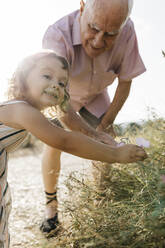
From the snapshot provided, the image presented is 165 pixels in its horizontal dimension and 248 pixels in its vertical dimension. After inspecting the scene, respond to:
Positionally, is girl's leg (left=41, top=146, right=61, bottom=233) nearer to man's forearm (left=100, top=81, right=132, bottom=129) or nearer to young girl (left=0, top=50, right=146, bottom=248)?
man's forearm (left=100, top=81, right=132, bottom=129)

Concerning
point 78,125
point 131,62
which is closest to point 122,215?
point 78,125

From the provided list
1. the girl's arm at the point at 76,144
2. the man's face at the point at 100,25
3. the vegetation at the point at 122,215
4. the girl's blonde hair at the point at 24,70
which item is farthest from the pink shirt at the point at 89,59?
the girl's arm at the point at 76,144

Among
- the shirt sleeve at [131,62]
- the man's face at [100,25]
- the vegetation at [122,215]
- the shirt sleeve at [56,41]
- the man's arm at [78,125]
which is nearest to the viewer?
the vegetation at [122,215]

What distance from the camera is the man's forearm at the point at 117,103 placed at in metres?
2.26

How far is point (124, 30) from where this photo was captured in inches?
83.5

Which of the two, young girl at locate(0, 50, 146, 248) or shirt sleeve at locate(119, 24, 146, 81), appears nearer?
young girl at locate(0, 50, 146, 248)

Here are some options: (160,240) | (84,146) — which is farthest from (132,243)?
(84,146)

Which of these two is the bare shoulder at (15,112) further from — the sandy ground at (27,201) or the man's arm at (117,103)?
the man's arm at (117,103)

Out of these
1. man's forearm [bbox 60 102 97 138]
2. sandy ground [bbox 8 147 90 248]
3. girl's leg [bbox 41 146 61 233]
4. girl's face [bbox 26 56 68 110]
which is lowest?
sandy ground [bbox 8 147 90 248]

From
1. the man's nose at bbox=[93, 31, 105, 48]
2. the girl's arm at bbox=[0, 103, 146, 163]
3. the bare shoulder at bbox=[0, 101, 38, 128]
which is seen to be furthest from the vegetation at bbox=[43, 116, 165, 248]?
the man's nose at bbox=[93, 31, 105, 48]

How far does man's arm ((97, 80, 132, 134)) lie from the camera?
7.42ft

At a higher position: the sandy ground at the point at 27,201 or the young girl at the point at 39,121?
the young girl at the point at 39,121

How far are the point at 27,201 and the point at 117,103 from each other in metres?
1.54

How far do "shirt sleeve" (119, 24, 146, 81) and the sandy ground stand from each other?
0.65 metres
